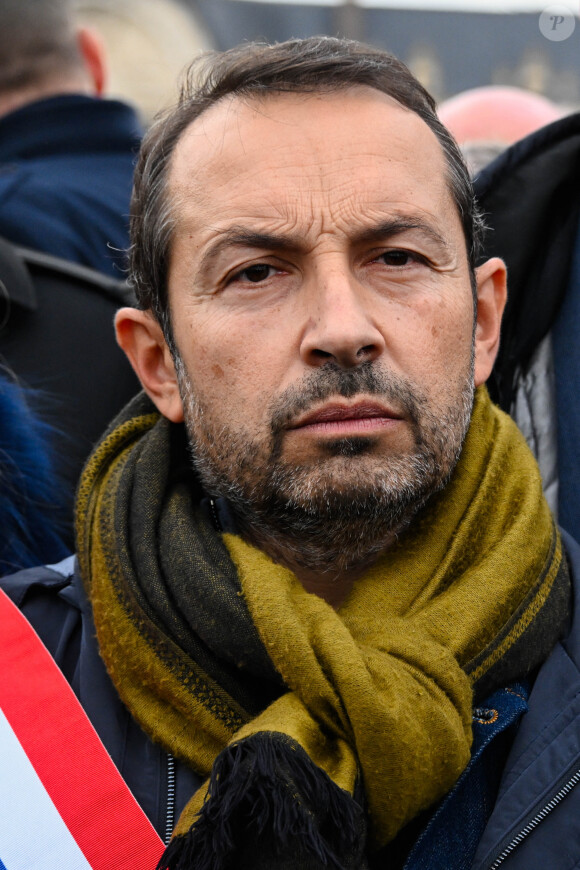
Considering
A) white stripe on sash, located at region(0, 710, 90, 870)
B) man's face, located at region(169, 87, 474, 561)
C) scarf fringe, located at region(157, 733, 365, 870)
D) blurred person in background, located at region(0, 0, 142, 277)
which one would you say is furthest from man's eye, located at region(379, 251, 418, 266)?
white stripe on sash, located at region(0, 710, 90, 870)

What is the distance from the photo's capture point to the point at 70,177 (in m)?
3.14

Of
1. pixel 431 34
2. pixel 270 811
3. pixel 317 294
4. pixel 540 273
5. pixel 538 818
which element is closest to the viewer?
pixel 270 811

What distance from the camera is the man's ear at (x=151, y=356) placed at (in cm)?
231

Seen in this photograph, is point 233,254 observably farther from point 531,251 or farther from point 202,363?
point 531,251

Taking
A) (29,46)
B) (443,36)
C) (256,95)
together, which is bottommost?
(443,36)

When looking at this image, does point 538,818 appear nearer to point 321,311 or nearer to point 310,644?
point 310,644

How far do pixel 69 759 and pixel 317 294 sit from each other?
1.04 m

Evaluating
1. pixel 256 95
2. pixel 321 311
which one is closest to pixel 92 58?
pixel 256 95

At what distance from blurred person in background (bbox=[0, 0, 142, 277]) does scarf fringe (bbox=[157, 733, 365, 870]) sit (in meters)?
1.74

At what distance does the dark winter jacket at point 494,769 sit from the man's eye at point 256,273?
798 millimetres

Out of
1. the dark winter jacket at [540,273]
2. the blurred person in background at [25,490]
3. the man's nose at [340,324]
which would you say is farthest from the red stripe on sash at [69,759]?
the dark winter jacket at [540,273]

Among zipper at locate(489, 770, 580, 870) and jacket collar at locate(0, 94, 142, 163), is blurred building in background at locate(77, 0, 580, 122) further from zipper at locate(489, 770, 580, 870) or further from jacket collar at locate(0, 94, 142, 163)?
zipper at locate(489, 770, 580, 870)

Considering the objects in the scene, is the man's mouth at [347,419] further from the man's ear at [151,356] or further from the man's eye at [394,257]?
the man's ear at [151,356]

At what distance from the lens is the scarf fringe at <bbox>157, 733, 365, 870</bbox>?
155 cm
